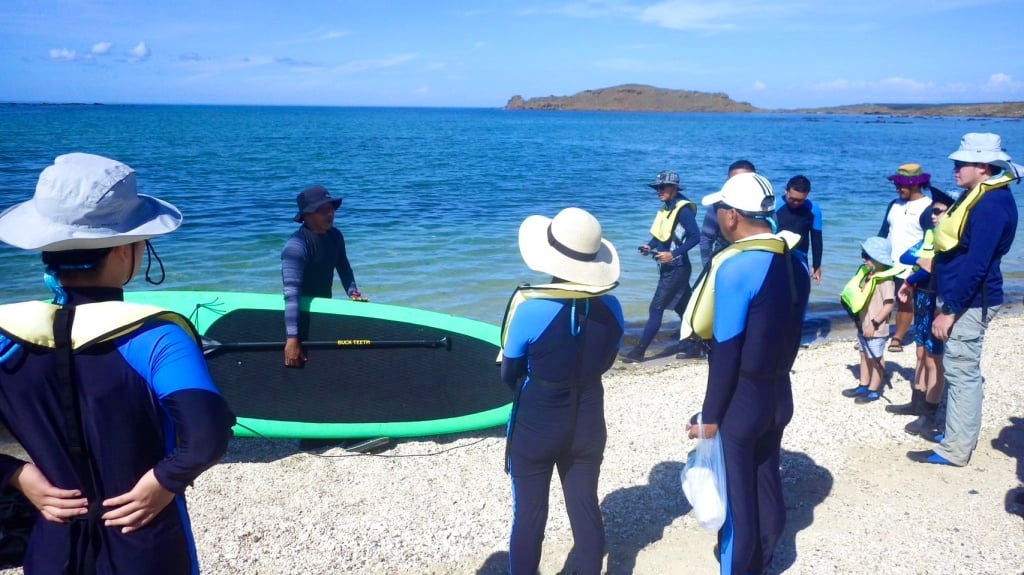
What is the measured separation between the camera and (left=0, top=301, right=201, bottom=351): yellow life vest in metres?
1.78

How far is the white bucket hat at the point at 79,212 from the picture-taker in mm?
1841

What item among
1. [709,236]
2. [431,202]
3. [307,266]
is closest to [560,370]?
[307,266]

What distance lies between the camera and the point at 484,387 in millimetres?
5574

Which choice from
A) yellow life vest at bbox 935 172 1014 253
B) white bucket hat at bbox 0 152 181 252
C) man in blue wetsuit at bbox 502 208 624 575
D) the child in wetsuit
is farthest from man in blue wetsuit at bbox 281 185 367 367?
the child in wetsuit

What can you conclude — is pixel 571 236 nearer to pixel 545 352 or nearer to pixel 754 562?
pixel 545 352

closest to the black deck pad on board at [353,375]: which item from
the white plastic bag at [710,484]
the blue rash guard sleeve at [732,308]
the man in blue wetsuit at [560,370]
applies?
the man in blue wetsuit at [560,370]

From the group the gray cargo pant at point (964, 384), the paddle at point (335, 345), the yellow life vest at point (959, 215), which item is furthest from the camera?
the paddle at point (335, 345)

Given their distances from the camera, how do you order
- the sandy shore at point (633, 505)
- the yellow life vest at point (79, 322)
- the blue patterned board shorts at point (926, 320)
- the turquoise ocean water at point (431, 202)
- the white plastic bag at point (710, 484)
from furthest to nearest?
the turquoise ocean water at point (431, 202)
the blue patterned board shorts at point (926, 320)
the sandy shore at point (633, 505)
the white plastic bag at point (710, 484)
the yellow life vest at point (79, 322)

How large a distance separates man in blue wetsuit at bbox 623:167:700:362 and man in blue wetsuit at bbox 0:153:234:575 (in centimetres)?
584

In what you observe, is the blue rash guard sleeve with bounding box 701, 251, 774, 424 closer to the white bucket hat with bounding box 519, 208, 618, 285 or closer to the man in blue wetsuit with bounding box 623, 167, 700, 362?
the white bucket hat with bounding box 519, 208, 618, 285

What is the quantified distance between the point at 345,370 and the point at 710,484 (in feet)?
10.0

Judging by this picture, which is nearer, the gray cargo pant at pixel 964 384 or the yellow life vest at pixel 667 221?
the gray cargo pant at pixel 964 384

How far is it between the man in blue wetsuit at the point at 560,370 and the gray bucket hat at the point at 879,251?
3737 millimetres

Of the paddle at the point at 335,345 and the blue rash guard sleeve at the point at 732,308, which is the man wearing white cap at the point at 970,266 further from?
the paddle at the point at 335,345
